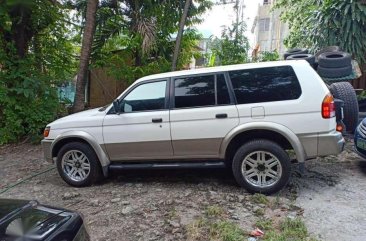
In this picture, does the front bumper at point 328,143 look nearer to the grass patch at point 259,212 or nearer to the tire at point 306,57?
the grass patch at point 259,212

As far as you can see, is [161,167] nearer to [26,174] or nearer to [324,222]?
[324,222]

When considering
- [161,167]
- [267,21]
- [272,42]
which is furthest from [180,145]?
[267,21]

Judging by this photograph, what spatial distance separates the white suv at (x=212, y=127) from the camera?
4.61m

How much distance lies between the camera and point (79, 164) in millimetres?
5527

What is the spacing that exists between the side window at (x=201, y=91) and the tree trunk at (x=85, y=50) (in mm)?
4058

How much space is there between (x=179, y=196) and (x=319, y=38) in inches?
273

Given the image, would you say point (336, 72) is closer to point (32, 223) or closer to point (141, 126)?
point (141, 126)

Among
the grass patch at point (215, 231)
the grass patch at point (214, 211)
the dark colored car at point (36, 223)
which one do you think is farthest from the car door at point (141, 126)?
the dark colored car at point (36, 223)

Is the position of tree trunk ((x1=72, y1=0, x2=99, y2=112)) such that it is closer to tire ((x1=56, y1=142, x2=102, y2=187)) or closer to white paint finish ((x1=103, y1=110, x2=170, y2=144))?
tire ((x1=56, y1=142, x2=102, y2=187))

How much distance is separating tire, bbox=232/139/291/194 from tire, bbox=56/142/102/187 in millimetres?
2179

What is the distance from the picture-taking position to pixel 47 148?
18.5ft

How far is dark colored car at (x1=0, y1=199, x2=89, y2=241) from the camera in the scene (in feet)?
6.57

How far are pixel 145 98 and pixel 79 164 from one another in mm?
1508

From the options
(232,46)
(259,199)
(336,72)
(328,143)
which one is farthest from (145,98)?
(232,46)
